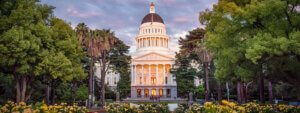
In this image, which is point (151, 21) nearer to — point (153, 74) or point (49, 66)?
point (153, 74)

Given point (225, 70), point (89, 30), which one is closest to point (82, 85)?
point (89, 30)

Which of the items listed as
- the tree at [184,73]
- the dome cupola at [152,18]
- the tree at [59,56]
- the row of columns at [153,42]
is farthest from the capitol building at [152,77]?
the tree at [59,56]

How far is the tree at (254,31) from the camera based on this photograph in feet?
34.1

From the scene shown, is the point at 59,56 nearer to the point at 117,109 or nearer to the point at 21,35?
the point at 21,35

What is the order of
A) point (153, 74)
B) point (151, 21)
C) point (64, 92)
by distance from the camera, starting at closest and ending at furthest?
1. point (64, 92)
2. point (153, 74)
3. point (151, 21)

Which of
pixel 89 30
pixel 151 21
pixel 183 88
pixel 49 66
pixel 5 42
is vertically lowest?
pixel 183 88

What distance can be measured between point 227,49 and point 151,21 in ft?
255

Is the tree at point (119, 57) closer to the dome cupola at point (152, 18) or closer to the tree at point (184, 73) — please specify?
the tree at point (184, 73)

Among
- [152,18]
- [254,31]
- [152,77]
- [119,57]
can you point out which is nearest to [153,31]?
[152,18]

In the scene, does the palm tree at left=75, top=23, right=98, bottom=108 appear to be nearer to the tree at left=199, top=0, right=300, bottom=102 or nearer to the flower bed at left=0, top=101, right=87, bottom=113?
the tree at left=199, top=0, right=300, bottom=102

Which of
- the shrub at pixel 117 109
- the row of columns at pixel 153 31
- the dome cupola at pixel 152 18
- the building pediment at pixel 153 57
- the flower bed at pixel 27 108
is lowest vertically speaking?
the shrub at pixel 117 109

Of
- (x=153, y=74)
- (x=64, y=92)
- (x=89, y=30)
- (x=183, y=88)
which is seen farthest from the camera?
(x=153, y=74)

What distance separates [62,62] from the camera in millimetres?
19031

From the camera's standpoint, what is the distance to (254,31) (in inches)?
475
